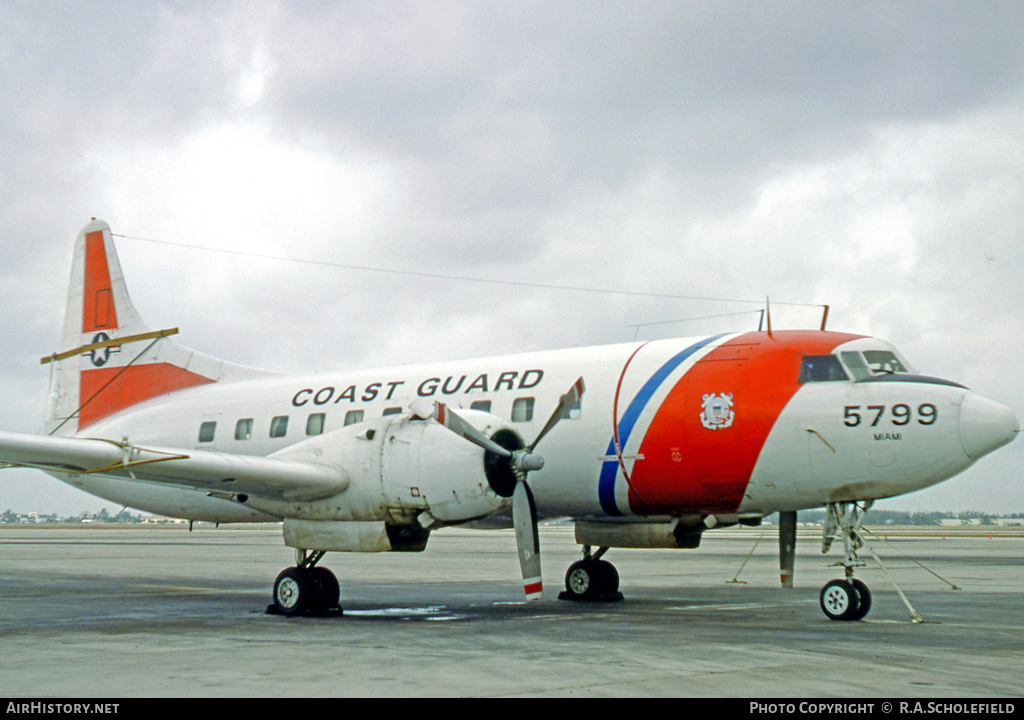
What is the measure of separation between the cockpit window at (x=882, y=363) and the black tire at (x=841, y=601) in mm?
3126

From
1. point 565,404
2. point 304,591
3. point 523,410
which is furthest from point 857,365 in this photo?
point 304,591

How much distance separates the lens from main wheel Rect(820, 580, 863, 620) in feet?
45.3

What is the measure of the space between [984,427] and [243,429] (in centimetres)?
1321

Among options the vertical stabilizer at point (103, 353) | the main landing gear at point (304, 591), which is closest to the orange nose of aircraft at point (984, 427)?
the main landing gear at point (304, 591)

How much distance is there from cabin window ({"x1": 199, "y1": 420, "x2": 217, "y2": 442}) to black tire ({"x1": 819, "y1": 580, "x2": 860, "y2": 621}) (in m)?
12.2

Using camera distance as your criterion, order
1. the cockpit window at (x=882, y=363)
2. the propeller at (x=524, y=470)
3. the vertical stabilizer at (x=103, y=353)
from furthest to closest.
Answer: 1. the vertical stabilizer at (x=103, y=353)
2. the cockpit window at (x=882, y=363)
3. the propeller at (x=524, y=470)

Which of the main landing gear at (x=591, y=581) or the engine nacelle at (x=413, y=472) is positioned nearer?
the engine nacelle at (x=413, y=472)

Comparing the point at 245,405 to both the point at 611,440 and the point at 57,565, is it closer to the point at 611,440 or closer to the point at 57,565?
the point at 611,440

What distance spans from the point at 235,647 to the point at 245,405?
9061 mm

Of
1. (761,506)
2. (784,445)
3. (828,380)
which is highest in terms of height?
(828,380)

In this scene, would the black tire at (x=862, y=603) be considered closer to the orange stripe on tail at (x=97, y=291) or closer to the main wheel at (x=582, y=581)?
the main wheel at (x=582, y=581)

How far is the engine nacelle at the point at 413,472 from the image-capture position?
1399 centimetres
